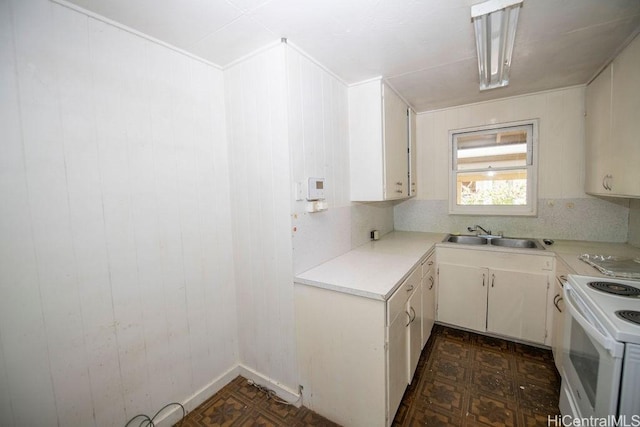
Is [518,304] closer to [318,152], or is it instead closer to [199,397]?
[318,152]

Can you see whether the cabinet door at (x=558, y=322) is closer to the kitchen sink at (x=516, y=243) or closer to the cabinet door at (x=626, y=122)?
the kitchen sink at (x=516, y=243)

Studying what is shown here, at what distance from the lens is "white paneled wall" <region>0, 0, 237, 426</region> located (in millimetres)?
1117

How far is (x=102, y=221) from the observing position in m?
1.35

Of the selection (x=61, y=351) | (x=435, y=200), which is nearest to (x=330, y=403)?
(x=61, y=351)

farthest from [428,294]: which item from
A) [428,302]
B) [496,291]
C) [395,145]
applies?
[395,145]

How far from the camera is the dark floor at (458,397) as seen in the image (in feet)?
5.35

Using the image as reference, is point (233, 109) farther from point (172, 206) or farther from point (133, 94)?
point (172, 206)

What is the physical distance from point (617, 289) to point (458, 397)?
3.80 feet

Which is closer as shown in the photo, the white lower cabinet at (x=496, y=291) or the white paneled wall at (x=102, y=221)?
the white paneled wall at (x=102, y=221)

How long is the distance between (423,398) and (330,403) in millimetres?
691

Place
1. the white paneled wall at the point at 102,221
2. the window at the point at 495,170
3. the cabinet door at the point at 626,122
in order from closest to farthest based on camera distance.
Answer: the white paneled wall at the point at 102,221
the cabinet door at the point at 626,122
the window at the point at 495,170

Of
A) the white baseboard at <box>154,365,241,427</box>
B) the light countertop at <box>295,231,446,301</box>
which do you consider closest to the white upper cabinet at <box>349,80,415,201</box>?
the light countertop at <box>295,231,446,301</box>

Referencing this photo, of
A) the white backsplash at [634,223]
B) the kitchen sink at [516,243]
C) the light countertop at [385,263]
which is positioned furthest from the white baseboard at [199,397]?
the white backsplash at [634,223]

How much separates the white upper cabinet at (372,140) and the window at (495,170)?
1.15m
